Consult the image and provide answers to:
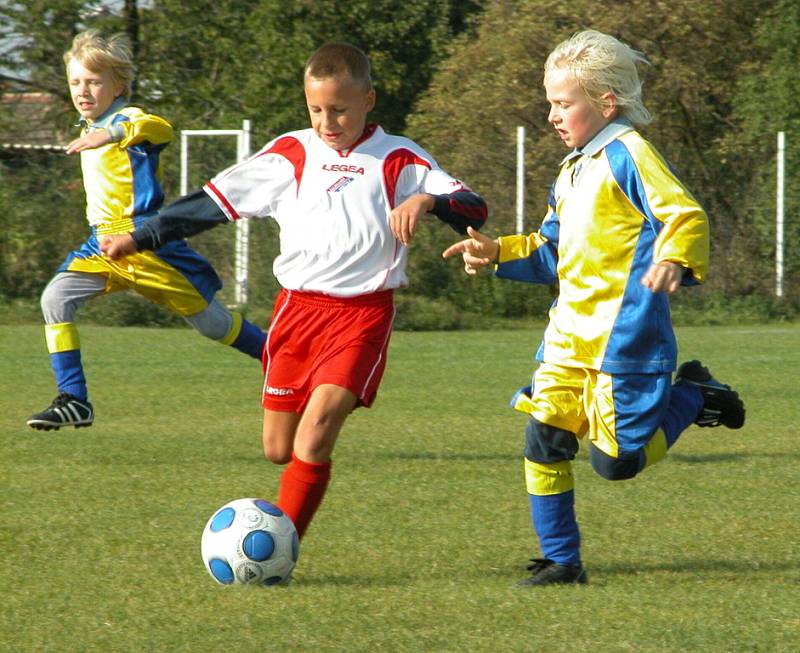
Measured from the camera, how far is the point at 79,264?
7.24 metres

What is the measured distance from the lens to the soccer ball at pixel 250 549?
14.7ft

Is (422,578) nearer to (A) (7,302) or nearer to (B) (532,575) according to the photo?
(B) (532,575)

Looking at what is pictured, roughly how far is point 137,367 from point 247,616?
714 cm

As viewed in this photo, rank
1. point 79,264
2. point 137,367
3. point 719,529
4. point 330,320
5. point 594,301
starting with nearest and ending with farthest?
point 594,301 → point 330,320 → point 719,529 → point 79,264 → point 137,367

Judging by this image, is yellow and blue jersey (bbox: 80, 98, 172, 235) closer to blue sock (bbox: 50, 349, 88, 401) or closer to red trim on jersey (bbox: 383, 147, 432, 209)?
blue sock (bbox: 50, 349, 88, 401)

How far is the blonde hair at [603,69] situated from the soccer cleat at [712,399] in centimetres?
93

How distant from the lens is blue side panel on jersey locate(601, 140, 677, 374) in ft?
14.3

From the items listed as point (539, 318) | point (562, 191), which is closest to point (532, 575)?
point (562, 191)

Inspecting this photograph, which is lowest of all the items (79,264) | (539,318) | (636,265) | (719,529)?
(539,318)

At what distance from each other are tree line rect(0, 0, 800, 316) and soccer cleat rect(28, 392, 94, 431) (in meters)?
8.65

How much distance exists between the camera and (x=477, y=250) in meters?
4.52

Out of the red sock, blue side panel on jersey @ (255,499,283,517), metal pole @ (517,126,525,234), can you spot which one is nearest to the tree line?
metal pole @ (517,126,525,234)

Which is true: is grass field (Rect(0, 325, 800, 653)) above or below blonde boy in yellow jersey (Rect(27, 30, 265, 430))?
below

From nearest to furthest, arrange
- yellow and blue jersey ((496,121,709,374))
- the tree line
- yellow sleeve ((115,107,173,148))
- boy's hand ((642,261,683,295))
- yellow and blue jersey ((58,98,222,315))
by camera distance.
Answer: boy's hand ((642,261,683,295)) < yellow and blue jersey ((496,121,709,374)) < yellow sleeve ((115,107,173,148)) < yellow and blue jersey ((58,98,222,315)) < the tree line
